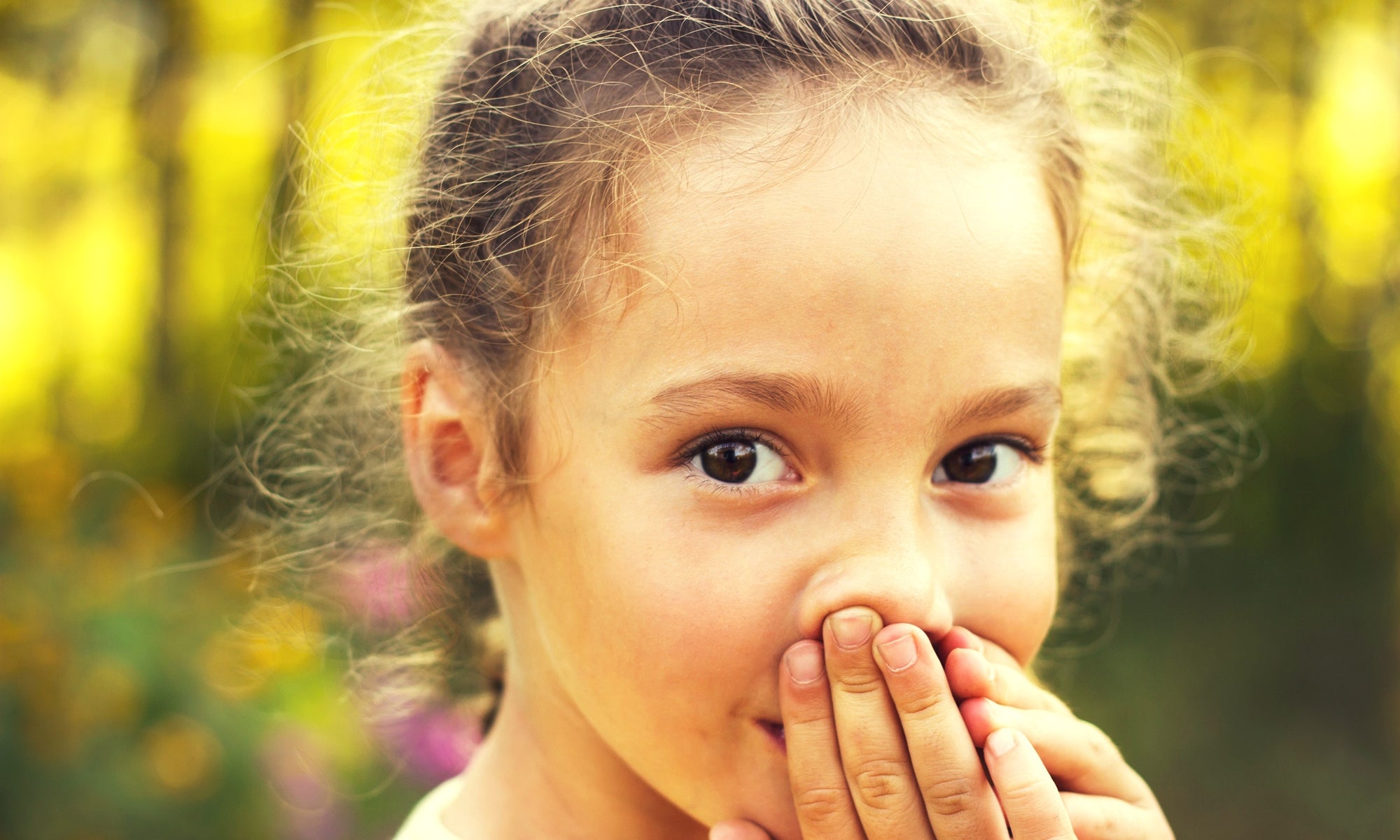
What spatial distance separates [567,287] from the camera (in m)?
1.67

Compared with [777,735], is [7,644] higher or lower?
lower

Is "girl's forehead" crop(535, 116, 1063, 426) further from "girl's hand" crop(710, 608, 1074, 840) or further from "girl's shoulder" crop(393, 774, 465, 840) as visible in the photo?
"girl's shoulder" crop(393, 774, 465, 840)

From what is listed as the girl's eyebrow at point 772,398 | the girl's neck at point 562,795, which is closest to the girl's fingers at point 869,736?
the girl's eyebrow at point 772,398

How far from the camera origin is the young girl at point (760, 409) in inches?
58.8

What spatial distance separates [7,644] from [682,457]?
3.08m

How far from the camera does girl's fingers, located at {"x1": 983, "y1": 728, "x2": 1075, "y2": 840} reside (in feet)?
4.82

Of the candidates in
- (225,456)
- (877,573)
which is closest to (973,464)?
(877,573)

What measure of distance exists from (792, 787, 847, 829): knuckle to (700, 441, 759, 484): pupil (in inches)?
15.8

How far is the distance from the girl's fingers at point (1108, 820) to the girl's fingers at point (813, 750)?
323mm

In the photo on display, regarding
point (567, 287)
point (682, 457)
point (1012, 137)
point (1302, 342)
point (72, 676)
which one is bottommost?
→ point (72, 676)

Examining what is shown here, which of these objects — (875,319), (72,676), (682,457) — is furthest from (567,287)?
(72,676)

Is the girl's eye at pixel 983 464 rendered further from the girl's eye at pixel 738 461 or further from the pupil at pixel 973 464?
the girl's eye at pixel 738 461

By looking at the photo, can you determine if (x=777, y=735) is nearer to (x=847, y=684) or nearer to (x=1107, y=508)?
(x=847, y=684)

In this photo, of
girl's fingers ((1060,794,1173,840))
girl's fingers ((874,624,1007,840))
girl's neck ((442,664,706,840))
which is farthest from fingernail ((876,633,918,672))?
girl's neck ((442,664,706,840))
